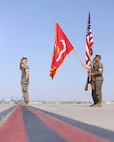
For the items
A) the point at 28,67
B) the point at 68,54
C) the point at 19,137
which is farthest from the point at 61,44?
the point at 19,137

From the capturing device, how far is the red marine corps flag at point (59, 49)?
14547 millimetres

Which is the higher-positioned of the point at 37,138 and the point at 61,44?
the point at 61,44

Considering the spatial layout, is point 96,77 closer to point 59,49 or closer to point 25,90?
point 59,49

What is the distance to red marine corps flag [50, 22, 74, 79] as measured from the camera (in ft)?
47.7

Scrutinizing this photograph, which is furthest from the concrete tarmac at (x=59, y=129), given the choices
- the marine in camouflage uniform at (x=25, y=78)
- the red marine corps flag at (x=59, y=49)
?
the marine in camouflage uniform at (x=25, y=78)

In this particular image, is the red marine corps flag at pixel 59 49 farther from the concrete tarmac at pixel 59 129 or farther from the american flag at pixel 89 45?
the concrete tarmac at pixel 59 129

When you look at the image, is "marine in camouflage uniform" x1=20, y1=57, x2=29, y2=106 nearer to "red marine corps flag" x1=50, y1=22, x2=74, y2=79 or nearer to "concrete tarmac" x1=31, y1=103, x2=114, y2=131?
"red marine corps flag" x1=50, y1=22, x2=74, y2=79

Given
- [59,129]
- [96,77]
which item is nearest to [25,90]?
[96,77]

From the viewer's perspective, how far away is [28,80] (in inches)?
622

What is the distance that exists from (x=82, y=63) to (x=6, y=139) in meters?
11.3

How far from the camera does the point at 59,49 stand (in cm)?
1475

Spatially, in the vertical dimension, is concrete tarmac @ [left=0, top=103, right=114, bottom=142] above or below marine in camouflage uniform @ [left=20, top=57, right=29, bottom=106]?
below

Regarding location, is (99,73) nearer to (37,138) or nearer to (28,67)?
(28,67)

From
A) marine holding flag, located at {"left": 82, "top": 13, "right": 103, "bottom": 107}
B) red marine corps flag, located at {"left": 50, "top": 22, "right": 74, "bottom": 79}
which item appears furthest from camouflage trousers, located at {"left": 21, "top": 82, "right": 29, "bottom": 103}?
marine holding flag, located at {"left": 82, "top": 13, "right": 103, "bottom": 107}
